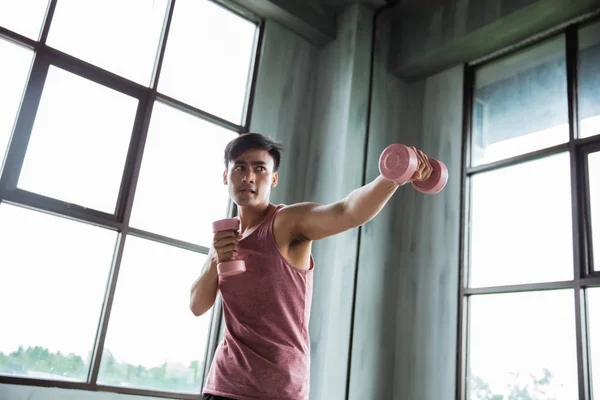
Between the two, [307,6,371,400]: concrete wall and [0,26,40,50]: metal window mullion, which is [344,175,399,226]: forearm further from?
[0,26,40,50]: metal window mullion

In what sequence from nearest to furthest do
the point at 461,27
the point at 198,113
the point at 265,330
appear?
the point at 265,330
the point at 198,113
the point at 461,27

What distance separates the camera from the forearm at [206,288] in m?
1.83

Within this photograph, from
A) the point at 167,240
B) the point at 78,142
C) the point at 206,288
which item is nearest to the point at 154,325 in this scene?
the point at 167,240

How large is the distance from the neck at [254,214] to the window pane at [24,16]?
177 centimetres

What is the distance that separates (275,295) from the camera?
1.61 m

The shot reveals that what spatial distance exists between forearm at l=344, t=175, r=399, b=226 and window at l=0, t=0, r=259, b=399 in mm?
1775

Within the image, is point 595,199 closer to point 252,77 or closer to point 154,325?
point 252,77

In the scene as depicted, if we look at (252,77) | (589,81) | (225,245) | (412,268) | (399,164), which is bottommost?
(225,245)

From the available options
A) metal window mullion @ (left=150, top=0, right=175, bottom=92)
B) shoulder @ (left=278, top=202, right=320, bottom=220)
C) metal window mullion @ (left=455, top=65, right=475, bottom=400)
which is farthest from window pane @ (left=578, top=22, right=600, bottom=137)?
metal window mullion @ (left=150, top=0, right=175, bottom=92)

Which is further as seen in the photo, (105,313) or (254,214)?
(105,313)

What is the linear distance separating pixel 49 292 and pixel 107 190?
594 mm

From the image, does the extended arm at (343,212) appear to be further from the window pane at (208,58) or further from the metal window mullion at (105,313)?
the window pane at (208,58)

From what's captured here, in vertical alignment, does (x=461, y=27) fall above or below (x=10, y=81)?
above

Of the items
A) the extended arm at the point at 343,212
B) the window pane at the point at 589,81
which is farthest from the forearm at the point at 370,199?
the window pane at the point at 589,81
